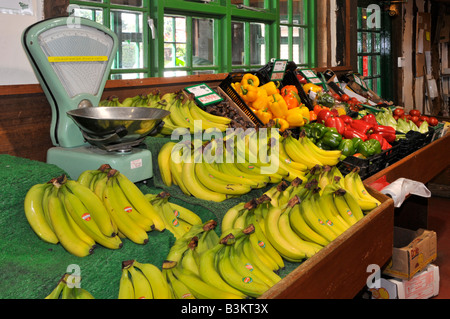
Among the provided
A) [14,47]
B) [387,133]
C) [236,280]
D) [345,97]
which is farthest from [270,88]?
[236,280]

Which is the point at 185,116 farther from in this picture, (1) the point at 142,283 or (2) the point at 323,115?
(1) the point at 142,283

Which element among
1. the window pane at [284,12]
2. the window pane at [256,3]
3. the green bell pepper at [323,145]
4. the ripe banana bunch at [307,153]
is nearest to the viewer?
the ripe banana bunch at [307,153]

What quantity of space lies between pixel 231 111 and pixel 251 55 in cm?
188

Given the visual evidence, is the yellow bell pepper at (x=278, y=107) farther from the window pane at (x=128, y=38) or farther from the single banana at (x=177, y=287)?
the single banana at (x=177, y=287)

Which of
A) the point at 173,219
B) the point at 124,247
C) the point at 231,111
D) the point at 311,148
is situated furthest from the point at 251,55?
the point at 124,247

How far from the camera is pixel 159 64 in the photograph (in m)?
3.36

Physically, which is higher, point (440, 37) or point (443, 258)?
point (440, 37)

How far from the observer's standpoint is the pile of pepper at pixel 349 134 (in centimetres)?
272

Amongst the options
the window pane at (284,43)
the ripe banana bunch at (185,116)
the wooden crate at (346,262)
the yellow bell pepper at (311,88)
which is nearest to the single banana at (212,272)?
the wooden crate at (346,262)

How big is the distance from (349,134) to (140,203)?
1.84m

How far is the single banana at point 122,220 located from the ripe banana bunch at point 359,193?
3.17 ft

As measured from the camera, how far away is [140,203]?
1.51 meters

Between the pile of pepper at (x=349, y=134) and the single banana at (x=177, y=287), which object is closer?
the single banana at (x=177, y=287)

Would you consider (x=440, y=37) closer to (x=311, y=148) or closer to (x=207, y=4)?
(x=207, y=4)
